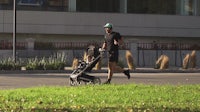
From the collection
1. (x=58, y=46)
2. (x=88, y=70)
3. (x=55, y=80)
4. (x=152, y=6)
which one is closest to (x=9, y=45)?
(x=58, y=46)

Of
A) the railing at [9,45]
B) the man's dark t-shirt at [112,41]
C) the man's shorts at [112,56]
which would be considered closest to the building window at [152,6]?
the railing at [9,45]

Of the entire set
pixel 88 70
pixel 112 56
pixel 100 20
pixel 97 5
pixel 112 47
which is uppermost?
pixel 97 5

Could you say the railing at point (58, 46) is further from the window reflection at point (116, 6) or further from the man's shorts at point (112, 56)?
the man's shorts at point (112, 56)

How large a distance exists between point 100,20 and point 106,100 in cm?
3570

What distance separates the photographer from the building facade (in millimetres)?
44844

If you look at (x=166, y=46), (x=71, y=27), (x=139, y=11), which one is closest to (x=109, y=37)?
(x=166, y=46)

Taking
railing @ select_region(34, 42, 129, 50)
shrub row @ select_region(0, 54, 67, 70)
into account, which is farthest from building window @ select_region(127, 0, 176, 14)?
shrub row @ select_region(0, 54, 67, 70)

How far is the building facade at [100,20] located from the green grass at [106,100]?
30.8 m

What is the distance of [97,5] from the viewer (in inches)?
1893

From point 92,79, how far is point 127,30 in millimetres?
31214

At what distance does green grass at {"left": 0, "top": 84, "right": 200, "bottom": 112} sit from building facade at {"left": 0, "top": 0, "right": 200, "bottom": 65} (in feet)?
101

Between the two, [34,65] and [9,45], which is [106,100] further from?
[9,45]

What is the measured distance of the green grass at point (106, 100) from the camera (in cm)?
989

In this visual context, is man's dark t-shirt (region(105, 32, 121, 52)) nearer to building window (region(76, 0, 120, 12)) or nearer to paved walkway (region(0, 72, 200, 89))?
paved walkway (region(0, 72, 200, 89))
